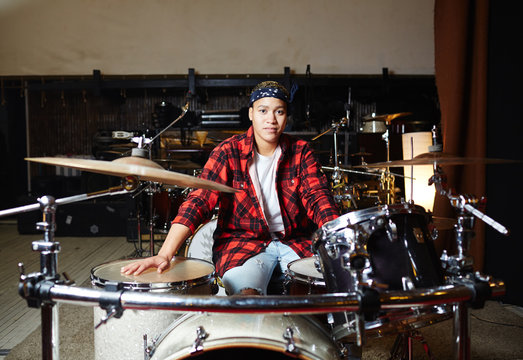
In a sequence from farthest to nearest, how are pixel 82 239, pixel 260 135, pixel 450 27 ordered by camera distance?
pixel 82 239 → pixel 450 27 → pixel 260 135

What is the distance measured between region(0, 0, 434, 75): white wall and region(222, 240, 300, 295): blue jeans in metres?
4.25

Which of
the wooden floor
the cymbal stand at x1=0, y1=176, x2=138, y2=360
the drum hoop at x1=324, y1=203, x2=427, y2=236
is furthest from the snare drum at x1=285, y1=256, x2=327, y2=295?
the wooden floor

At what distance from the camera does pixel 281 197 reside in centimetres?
215

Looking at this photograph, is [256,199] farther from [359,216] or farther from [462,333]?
[462,333]

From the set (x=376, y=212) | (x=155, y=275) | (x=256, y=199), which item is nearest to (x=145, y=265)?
(x=155, y=275)

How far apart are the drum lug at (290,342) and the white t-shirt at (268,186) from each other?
106 centimetres

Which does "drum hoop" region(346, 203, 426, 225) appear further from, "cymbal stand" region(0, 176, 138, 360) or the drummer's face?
the drummer's face

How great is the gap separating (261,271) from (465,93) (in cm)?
235

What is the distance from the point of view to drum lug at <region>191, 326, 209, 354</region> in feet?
3.39

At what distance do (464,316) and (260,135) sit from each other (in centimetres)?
136

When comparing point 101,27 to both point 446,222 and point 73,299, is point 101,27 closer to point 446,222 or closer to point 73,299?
point 446,222

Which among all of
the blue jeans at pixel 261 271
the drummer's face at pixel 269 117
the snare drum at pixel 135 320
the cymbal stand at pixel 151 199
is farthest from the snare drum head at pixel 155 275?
the cymbal stand at pixel 151 199

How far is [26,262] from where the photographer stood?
4039 mm

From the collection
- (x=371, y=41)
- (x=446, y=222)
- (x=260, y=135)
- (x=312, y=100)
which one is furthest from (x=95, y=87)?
(x=446, y=222)
